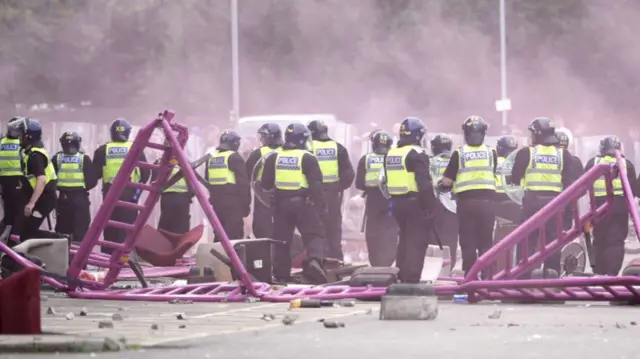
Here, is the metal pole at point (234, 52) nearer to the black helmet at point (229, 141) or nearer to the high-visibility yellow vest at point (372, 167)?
the black helmet at point (229, 141)

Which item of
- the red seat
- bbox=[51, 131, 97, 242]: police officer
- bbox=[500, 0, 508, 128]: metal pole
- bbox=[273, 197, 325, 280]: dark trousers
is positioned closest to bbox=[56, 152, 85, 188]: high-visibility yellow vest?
bbox=[51, 131, 97, 242]: police officer

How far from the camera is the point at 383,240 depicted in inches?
790

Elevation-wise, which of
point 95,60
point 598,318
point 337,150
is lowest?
point 598,318

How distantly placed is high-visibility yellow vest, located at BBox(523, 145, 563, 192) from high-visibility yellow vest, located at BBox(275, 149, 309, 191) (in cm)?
247

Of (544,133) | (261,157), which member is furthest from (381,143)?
(544,133)

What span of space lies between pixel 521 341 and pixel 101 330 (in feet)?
9.97

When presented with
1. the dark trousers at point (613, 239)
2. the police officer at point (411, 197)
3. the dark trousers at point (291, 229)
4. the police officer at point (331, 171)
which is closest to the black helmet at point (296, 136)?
the dark trousers at point (291, 229)

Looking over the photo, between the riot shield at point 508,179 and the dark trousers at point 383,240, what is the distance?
5.16 feet

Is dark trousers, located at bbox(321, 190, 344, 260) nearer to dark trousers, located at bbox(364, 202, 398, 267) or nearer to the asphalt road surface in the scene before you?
dark trousers, located at bbox(364, 202, 398, 267)

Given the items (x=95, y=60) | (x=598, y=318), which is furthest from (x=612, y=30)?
(x=598, y=318)

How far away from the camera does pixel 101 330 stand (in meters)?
11.7

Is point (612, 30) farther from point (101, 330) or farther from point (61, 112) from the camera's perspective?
point (101, 330)

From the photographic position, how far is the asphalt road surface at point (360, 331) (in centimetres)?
997

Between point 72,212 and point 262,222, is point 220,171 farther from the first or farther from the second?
point 72,212
